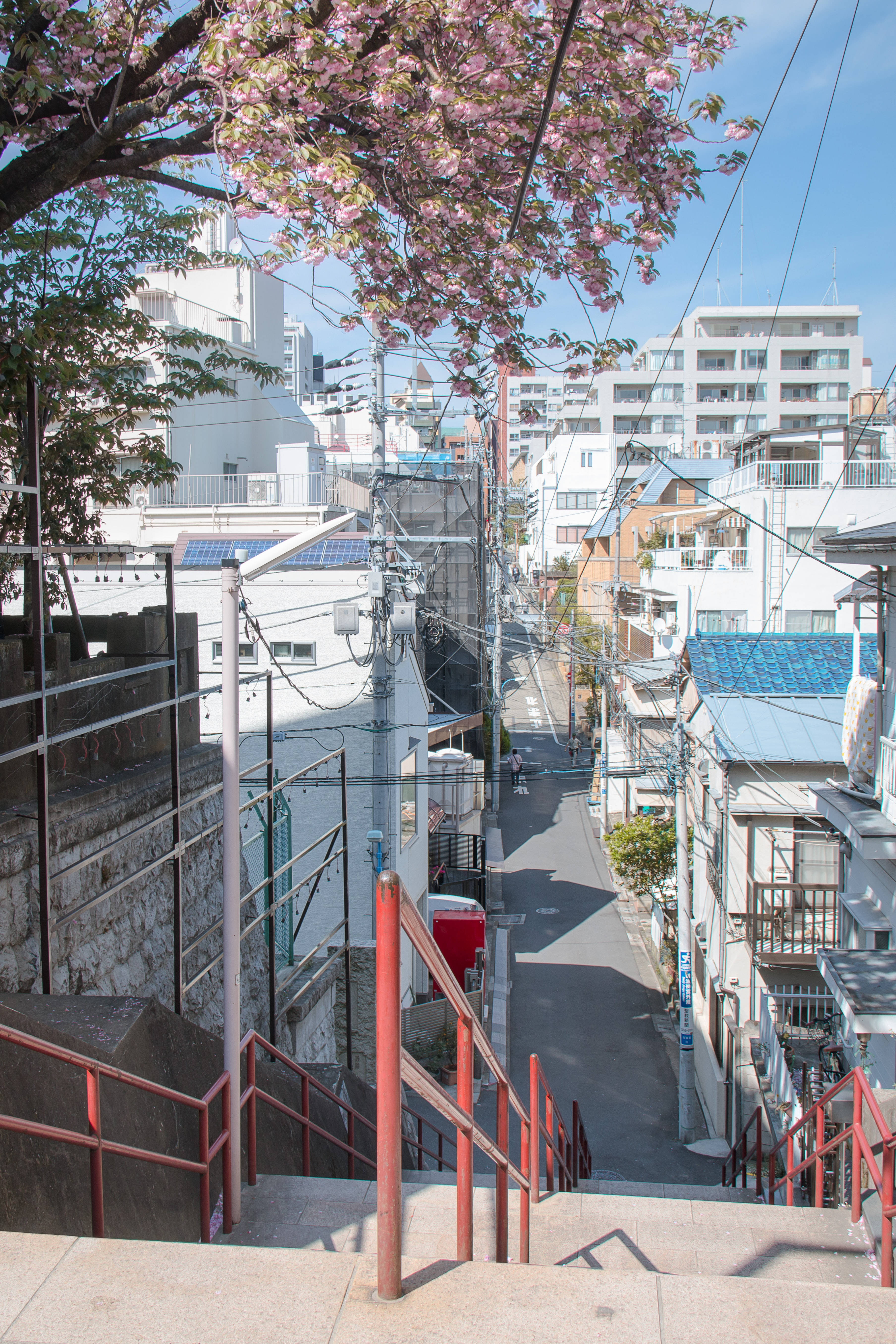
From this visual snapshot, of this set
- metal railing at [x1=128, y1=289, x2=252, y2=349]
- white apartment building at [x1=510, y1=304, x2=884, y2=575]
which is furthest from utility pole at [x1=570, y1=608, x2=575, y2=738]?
white apartment building at [x1=510, y1=304, x2=884, y2=575]

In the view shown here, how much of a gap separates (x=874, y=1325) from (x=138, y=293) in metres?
28.5

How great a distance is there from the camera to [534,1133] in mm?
4867

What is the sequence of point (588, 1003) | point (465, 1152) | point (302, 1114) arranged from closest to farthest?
point (465, 1152), point (302, 1114), point (588, 1003)

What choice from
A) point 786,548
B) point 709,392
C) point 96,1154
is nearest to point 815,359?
point 709,392

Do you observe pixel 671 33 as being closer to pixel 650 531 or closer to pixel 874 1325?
pixel 874 1325

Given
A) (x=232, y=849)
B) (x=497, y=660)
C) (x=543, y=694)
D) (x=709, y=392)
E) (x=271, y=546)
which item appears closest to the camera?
(x=232, y=849)

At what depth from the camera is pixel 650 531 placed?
38938 millimetres

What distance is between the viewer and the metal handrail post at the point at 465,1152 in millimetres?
2891

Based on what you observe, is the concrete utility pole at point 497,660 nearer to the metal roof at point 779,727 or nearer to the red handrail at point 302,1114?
the metal roof at point 779,727

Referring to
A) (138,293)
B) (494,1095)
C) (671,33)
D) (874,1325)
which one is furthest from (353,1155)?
(138,293)

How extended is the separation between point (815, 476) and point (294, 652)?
1610cm

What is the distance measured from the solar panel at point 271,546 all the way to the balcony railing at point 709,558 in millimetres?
9874

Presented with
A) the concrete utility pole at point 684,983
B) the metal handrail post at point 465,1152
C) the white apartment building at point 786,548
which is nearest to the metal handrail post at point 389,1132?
the metal handrail post at point 465,1152

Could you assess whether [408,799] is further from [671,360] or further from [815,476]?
[671,360]
